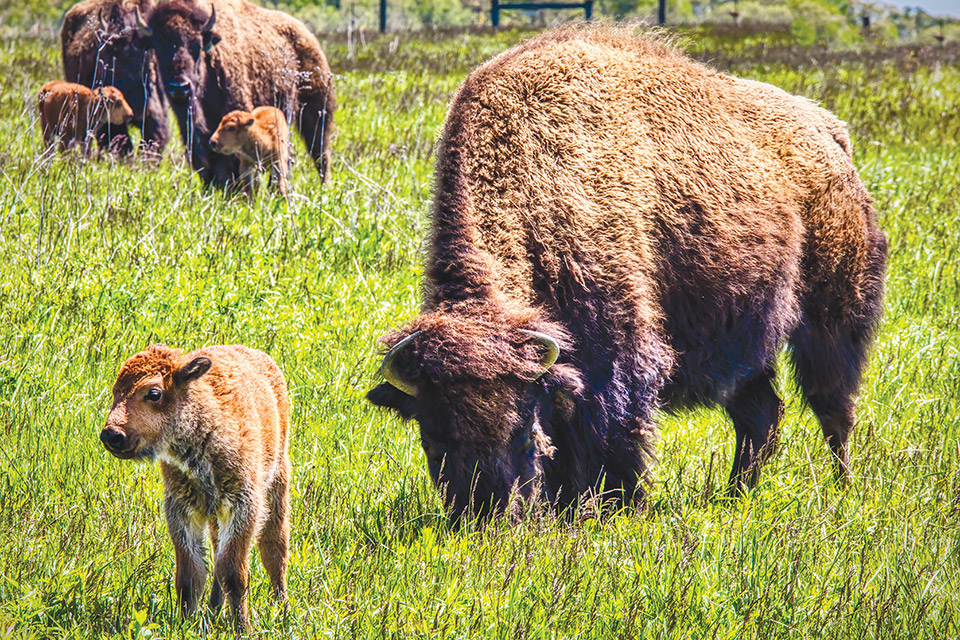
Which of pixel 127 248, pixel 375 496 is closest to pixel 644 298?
pixel 375 496

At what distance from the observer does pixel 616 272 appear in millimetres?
4035

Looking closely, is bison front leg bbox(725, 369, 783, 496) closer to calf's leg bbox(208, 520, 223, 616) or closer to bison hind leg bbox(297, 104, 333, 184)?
calf's leg bbox(208, 520, 223, 616)

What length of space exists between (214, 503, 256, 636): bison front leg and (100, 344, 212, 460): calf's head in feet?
1.03

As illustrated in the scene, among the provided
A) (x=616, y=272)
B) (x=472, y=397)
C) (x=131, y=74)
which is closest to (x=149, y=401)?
(x=472, y=397)

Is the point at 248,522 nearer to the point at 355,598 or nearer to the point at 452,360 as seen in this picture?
the point at 355,598

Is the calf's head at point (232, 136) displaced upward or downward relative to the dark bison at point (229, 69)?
downward

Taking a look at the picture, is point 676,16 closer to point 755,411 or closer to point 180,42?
point 180,42

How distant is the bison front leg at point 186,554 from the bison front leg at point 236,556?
0.06 meters

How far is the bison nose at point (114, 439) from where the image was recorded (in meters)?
2.55

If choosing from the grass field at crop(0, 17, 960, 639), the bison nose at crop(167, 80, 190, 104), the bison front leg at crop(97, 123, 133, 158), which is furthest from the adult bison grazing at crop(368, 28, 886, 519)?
Result: the bison front leg at crop(97, 123, 133, 158)

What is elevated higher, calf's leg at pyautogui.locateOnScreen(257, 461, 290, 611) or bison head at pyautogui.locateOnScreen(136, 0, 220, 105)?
bison head at pyautogui.locateOnScreen(136, 0, 220, 105)

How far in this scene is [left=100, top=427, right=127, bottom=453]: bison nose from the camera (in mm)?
2553

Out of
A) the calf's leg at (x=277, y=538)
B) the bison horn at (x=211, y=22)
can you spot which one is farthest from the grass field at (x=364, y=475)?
the bison horn at (x=211, y=22)

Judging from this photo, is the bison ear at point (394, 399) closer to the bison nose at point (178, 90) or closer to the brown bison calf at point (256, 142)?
the brown bison calf at point (256, 142)
